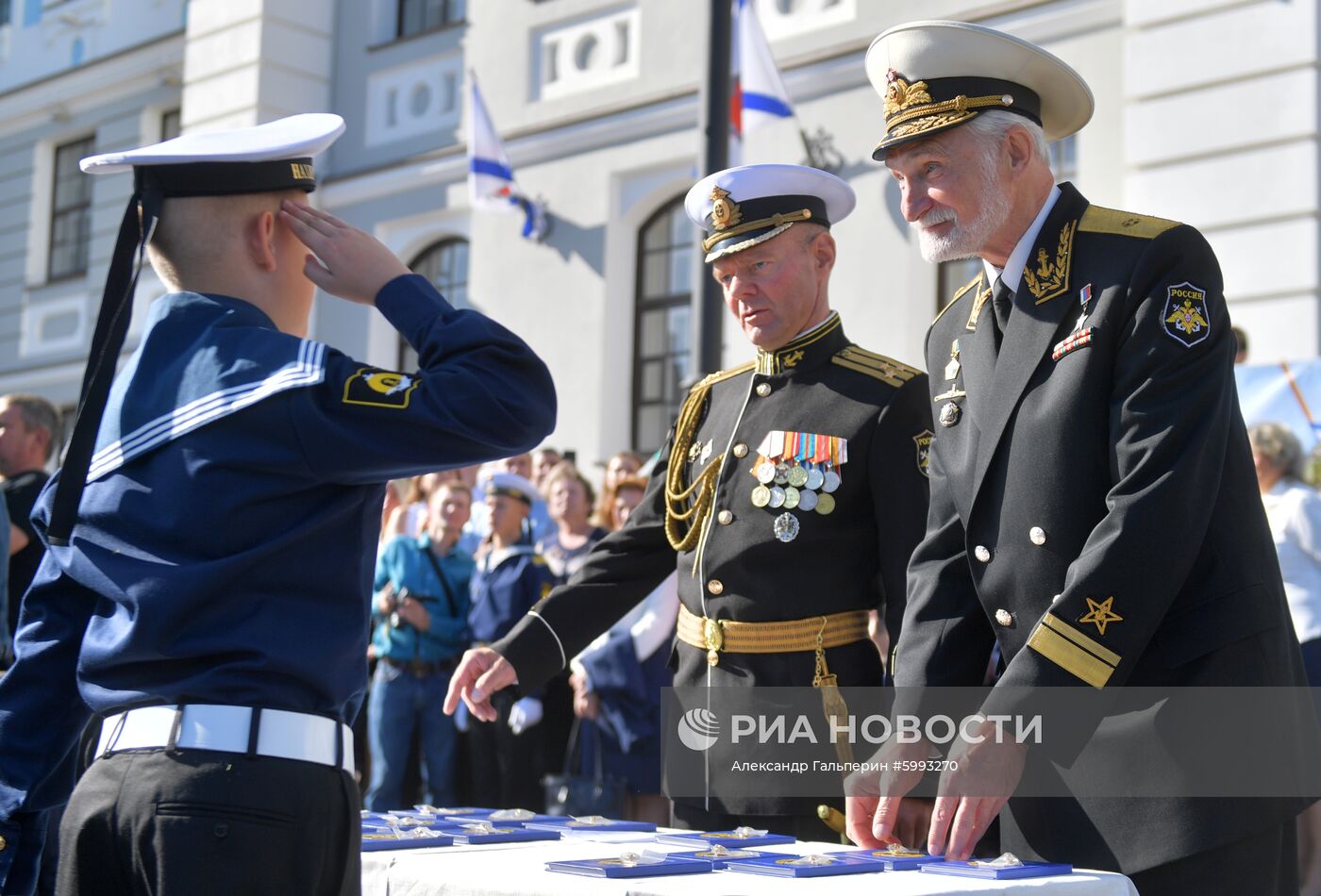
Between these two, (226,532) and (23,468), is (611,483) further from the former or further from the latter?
(226,532)

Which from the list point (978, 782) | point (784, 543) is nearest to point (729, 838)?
point (978, 782)

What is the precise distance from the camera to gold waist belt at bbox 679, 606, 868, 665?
3.56 m

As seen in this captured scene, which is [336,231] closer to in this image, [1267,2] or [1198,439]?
[1198,439]

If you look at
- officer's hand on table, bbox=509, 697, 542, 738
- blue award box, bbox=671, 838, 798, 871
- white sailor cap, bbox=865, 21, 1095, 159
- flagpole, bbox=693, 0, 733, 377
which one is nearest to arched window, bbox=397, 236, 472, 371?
officer's hand on table, bbox=509, 697, 542, 738

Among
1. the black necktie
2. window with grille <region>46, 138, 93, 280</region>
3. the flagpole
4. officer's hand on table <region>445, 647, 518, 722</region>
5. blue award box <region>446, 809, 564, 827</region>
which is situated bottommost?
blue award box <region>446, 809, 564, 827</region>

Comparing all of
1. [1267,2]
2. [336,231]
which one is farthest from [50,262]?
[336,231]

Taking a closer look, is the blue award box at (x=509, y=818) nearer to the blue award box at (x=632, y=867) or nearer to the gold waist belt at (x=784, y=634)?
the gold waist belt at (x=784, y=634)

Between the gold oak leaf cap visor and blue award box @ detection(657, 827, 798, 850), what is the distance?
1.18 metres

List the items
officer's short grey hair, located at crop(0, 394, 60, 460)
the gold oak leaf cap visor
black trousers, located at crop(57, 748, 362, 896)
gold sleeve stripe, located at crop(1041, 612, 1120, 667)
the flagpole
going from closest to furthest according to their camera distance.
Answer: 1. black trousers, located at crop(57, 748, 362, 896)
2. the gold oak leaf cap visor
3. gold sleeve stripe, located at crop(1041, 612, 1120, 667)
4. officer's short grey hair, located at crop(0, 394, 60, 460)
5. the flagpole

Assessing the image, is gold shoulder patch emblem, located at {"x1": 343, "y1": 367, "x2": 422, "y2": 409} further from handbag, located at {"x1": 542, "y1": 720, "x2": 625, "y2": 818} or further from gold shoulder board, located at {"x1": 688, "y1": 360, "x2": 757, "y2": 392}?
handbag, located at {"x1": 542, "y1": 720, "x2": 625, "y2": 818}

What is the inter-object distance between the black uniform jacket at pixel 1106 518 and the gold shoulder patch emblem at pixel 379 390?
3.34ft

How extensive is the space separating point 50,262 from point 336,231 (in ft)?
57.4

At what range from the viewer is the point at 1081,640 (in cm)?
251

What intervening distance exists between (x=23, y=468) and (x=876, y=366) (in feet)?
14.5
